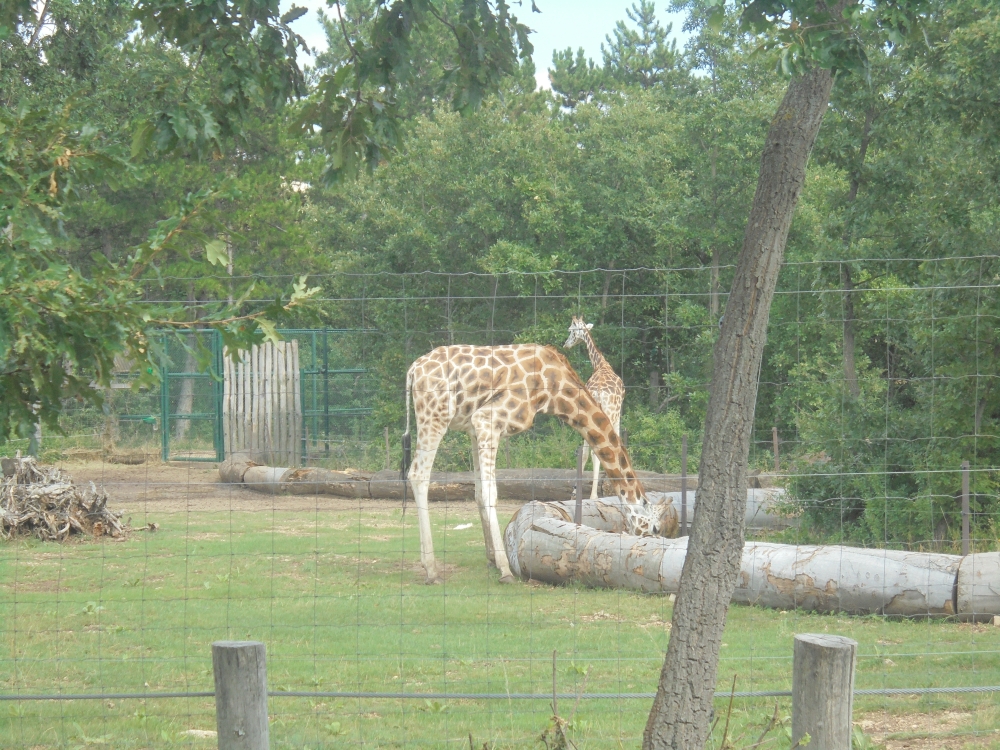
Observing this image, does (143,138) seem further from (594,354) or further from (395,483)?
(395,483)

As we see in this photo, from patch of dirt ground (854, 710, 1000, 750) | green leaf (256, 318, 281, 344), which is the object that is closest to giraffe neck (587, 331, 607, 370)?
patch of dirt ground (854, 710, 1000, 750)

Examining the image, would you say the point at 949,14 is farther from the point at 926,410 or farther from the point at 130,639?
the point at 130,639

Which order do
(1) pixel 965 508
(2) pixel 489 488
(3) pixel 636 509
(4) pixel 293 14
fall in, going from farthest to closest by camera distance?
(3) pixel 636 509
(2) pixel 489 488
(1) pixel 965 508
(4) pixel 293 14

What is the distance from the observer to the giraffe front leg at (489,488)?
10.7 metres

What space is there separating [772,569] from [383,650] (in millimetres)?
3274

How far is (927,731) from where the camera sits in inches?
225

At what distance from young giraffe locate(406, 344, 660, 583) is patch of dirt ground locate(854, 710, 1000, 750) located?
216 inches

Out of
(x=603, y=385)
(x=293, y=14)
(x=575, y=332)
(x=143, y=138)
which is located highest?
(x=293, y=14)

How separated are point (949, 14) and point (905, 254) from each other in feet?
8.52

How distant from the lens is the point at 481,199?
22.7m

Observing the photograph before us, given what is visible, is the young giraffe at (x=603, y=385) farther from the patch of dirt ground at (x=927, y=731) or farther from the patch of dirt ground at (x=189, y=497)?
the patch of dirt ground at (x=927, y=731)

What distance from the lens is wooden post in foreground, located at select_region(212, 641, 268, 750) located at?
13.0 ft

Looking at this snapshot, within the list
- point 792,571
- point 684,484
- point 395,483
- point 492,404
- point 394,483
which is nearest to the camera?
point 792,571

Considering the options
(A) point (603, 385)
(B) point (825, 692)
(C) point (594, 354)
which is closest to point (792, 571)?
(B) point (825, 692)
